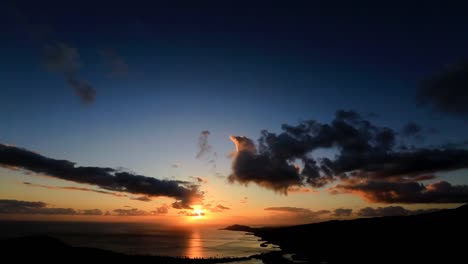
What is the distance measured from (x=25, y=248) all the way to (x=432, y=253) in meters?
120

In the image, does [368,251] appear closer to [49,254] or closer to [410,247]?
[410,247]

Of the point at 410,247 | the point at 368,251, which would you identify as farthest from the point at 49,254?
the point at 410,247

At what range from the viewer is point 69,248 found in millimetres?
93125

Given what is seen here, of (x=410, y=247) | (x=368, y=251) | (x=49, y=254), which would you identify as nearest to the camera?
(x=49, y=254)

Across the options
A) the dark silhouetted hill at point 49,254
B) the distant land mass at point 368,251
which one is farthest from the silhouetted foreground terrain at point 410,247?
the dark silhouetted hill at point 49,254

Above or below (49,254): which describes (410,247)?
A: above

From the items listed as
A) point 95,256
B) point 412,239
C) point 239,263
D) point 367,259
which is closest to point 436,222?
point 412,239

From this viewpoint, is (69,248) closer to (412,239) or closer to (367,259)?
(367,259)

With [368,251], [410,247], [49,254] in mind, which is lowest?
[368,251]

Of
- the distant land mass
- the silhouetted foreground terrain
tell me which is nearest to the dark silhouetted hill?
the distant land mass

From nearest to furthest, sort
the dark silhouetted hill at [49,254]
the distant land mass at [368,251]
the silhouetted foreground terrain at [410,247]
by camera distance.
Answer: the dark silhouetted hill at [49,254]
the distant land mass at [368,251]
the silhouetted foreground terrain at [410,247]

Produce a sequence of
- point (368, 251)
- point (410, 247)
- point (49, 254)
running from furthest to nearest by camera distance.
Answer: point (368, 251) < point (410, 247) < point (49, 254)

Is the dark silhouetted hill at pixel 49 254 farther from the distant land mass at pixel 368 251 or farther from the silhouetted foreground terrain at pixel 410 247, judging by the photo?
the silhouetted foreground terrain at pixel 410 247

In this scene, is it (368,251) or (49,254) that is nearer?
(49,254)
